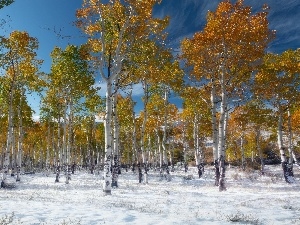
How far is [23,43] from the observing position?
23781mm

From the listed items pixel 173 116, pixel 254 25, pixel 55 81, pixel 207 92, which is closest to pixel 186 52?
pixel 207 92

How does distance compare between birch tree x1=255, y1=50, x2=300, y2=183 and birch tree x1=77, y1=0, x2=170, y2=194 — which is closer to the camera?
birch tree x1=77, y1=0, x2=170, y2=194

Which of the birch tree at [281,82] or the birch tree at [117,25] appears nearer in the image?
the birch tree at [117,25]

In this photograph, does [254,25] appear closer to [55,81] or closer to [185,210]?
[185,210]

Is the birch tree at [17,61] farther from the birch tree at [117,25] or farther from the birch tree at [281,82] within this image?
the birch tree at [281,82]

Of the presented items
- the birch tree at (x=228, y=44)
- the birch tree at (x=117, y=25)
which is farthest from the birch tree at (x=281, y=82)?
the birch tree at (x=117, y=25)

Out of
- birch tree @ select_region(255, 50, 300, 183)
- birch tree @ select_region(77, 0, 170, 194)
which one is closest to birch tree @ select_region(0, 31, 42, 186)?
birch tree @ select_region(77, 0, 170, 194)

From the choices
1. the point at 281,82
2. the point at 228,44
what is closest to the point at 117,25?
the point at 228,44

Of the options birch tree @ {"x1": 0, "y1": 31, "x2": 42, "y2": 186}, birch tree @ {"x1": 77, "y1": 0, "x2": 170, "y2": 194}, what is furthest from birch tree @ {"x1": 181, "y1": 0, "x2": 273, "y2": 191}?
birch tree @ {"x1": 0, "y1": 31, "x2": 42, "y2": 186}

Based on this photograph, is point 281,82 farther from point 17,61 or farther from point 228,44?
point 17,61

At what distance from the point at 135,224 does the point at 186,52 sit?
1687 cm

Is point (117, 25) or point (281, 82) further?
point (281, 82)

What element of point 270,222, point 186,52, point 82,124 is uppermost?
point 186,52

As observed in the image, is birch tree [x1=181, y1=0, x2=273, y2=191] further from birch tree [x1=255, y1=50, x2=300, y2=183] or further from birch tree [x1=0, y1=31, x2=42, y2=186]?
birch tree [x1=0, y1=31, x2=42, y2=186]
